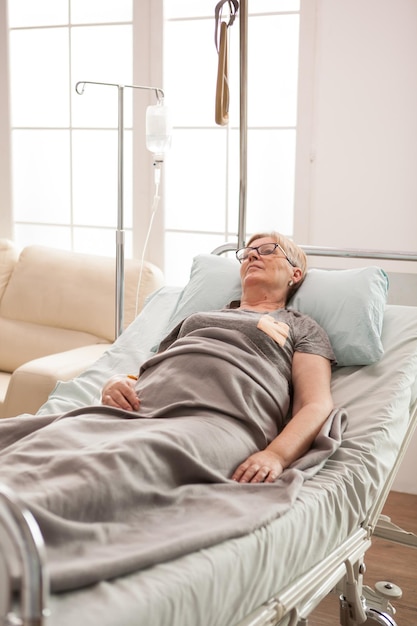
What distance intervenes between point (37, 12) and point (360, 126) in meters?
1.62

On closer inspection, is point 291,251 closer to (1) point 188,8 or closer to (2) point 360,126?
(2) point 360,126

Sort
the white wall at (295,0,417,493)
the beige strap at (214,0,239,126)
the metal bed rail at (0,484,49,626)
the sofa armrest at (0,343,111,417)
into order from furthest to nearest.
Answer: the white wall at (295,0,417,493)
the sofa armrest at (0,343,111,417)
the beige strap at (214,0,239,126)
the metal bed rail at (0,484,49,626)

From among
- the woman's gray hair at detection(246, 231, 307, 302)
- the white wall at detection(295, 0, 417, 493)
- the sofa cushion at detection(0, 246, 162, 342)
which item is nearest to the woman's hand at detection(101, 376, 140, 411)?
the woman's gray hair at detection(246, 231, 307, 302)

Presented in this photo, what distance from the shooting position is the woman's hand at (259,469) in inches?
63.3

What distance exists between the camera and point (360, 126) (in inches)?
118

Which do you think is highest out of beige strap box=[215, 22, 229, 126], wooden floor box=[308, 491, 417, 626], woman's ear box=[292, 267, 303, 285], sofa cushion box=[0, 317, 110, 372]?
beige strap box=[215, 22, 229, 126]

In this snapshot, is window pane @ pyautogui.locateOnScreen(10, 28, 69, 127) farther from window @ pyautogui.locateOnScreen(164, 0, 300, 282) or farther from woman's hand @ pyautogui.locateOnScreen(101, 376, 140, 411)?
woman's hand @ pyautogui.locateOnScreen(101, 376, 140, 411)

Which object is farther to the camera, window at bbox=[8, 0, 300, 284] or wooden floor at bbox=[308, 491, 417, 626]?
window at bbox=[8, 0, 300, 284]

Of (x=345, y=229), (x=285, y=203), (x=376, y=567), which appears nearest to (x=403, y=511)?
(x=376, y=567)

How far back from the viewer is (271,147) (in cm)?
323

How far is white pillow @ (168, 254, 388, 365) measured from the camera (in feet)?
6.82

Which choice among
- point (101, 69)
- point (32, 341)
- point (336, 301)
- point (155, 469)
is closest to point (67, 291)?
point (32, 341)

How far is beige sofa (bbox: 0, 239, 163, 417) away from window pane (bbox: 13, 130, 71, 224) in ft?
1.10

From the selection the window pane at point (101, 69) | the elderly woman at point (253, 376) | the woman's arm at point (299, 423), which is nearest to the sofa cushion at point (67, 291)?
the window pane at point (101, 69)
